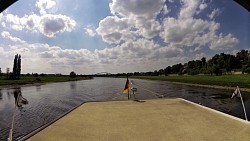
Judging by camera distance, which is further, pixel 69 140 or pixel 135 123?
pixel 135 123

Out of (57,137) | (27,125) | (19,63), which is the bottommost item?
(27,125)

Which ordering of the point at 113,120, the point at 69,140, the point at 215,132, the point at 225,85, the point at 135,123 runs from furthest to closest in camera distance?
A: the point at 225,85
the point at 113,120
the point at 135,123
the point at 215,132
the point at 69,140

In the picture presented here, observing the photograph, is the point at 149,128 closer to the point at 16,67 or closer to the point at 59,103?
the point at 59,103

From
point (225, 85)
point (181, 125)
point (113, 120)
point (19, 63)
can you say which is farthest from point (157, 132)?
point (19, 63)

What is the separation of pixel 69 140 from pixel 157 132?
3595mm

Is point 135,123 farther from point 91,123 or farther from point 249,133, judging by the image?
point 249,133

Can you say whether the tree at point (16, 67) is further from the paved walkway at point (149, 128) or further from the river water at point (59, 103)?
the paved walkway at point (149, 128)

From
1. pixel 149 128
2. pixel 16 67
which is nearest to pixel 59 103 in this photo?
pixel 149 128

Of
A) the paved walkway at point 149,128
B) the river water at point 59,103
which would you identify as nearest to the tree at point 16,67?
the river water at point 59,103

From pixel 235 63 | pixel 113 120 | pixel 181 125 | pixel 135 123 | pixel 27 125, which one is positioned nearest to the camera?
pixel 181 125

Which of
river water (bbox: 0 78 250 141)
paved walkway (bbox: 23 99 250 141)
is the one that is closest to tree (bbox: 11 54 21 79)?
river water (bbox: 0 78 250 141)

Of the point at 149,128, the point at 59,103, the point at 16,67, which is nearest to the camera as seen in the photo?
the point at 149,128

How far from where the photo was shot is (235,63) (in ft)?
464

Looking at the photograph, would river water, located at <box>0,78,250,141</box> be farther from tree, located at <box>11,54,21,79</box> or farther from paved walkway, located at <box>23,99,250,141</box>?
tree, located at <box>11,54,21,79</box>
